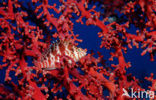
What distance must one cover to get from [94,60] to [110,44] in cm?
42

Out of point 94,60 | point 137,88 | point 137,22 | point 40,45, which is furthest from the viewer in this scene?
point 40,45

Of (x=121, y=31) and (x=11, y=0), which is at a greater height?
(x=11, y=0)

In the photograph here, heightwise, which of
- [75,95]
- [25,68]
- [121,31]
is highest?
[121,31]

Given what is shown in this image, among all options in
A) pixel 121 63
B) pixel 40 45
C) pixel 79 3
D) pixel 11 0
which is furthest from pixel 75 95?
pixel 11 0

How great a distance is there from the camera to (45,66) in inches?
119

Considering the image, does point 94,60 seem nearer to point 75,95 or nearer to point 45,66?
point 75,95

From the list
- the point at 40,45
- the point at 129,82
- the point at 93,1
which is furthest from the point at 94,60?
the point at 40,45

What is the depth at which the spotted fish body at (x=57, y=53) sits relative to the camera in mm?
2980

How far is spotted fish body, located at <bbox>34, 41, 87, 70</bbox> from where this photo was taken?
2980 mm

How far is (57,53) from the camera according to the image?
304 centimetres

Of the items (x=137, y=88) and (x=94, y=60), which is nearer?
(x=94, y=60)

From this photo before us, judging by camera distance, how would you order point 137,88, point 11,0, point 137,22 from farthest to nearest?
1. point 11,0
2. point 137,88
3. point 137,22

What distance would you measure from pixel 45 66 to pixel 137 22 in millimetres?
1719

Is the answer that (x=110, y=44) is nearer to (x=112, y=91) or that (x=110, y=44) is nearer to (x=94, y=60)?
(x=94, y=60)
